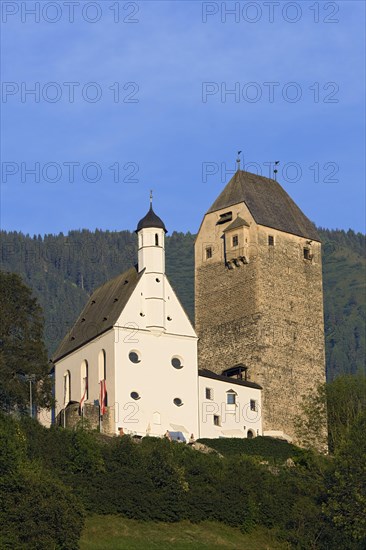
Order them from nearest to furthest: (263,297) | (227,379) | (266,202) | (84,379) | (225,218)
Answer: (84,379), (227,379), (263,297), (225,218), (266,202)

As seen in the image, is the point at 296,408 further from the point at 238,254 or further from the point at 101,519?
the point at 101,519

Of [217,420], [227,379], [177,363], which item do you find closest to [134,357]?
[177,363]

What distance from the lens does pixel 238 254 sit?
98812 millimetres

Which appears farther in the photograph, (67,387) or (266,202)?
(266,202)

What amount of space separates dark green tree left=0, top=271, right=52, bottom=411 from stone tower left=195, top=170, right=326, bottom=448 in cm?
1464

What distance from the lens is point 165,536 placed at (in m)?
71.0

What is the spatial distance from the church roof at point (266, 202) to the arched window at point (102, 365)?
15.7 m

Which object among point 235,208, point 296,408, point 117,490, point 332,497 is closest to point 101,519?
point 117,490

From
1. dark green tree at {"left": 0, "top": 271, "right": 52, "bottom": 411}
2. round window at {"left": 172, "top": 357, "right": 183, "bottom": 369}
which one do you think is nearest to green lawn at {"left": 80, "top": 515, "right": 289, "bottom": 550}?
dark green tree at {"left": 0, "top": 271, "right": 52, "bottom": 411}

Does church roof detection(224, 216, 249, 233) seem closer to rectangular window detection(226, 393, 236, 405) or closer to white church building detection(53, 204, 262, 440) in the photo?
white church building detection(53, 204, 262, 440)

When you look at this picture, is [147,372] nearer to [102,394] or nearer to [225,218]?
[102,394]

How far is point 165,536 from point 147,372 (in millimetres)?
18480

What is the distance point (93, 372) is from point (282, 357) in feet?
44.4

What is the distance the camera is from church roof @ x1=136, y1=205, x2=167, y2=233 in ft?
299
